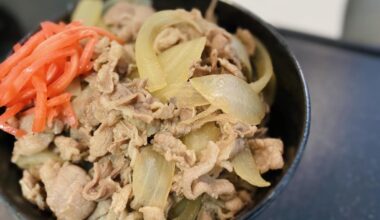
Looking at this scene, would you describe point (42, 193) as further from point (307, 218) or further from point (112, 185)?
point (307, 218)

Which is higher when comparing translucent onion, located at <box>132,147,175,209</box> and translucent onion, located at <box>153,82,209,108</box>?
translucent onion, located at <box>153,82,209,108</box>

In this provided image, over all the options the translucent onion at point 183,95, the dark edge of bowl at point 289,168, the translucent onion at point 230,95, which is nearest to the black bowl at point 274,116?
the dark edge of bowl at point 289,168

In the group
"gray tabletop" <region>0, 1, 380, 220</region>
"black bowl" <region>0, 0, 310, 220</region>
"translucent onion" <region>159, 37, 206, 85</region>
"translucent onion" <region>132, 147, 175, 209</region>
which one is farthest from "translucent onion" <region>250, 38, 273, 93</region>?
"gray tabletop" <region>0, 1, 380, 220</region>

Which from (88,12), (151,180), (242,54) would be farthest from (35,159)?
(242,54)

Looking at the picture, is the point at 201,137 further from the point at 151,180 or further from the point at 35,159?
the point at 35,159

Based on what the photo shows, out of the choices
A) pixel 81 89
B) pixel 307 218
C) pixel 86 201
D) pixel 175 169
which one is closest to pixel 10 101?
pixel 81 89

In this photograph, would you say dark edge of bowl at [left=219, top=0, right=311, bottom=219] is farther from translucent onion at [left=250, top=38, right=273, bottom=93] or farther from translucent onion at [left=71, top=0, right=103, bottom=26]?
translucent onion at [left=71, top=0, right=103, bottom=26]
